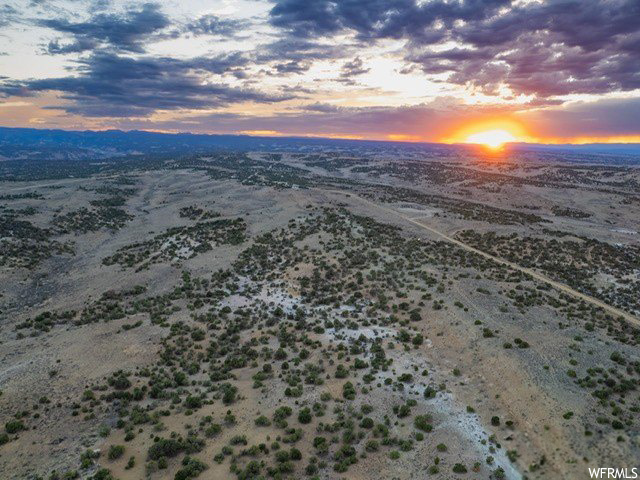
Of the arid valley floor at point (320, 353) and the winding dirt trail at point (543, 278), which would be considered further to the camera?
the winding dirt trail at point (543, 278)

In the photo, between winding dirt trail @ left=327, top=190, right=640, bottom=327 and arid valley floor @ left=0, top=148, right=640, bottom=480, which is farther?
winding dirt trail @ left=327, top=190, right=640, bottom=327

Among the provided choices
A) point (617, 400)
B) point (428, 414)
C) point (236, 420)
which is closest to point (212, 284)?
point (236, 420)

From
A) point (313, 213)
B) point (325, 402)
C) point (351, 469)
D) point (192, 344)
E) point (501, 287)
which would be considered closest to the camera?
point (351, 469)

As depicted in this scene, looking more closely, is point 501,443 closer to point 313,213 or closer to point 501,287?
point 501,287

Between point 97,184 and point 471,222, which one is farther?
point 97,184

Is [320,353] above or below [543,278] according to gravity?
below

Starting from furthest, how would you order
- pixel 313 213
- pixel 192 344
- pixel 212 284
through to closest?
pixel 313 213, pixel 212 284, pixel 192 344

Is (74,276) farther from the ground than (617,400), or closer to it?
closer to it

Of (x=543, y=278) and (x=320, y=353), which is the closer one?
(x=320, y=353)
